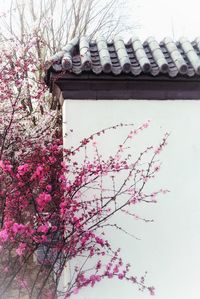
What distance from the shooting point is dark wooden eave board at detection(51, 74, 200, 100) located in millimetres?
5078

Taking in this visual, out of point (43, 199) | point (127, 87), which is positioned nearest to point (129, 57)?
point (127, 87)

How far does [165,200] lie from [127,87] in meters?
1.39

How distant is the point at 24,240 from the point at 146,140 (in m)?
1.86

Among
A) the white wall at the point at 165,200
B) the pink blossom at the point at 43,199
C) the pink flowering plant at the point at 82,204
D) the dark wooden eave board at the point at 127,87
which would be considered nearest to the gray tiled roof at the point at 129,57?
the dark wooden eave board at the point at 127,87

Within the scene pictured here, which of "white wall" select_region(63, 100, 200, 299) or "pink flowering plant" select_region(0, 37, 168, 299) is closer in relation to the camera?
"pink flowering plant" select_region(0, 37, 168, 299)

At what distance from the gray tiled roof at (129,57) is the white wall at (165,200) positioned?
1.39 feet

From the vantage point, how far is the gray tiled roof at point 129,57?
4963 mm

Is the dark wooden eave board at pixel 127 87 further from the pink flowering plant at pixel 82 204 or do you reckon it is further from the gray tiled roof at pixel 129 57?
the pink flowering plant at pixel 82 204

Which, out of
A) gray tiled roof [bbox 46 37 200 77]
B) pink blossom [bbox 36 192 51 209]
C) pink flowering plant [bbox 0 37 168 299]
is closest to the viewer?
pink blossom [bbox 36 192 51 209]

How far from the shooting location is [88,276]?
501 centimetres

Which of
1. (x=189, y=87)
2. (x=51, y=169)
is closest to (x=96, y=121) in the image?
(x=51, y=169)

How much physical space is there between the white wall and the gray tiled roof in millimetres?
425

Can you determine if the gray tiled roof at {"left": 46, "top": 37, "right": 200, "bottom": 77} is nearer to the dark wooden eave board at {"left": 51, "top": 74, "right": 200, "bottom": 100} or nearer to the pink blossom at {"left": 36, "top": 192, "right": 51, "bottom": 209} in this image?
the dark wooden eave board at {"left": 51, "top": 74, "right": 200, "bottom": 100}

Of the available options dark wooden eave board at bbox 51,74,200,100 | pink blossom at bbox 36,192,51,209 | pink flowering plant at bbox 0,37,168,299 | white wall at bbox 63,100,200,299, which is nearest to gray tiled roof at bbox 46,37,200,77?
dark wooden eave board at bbox 51,74,200,100
